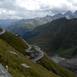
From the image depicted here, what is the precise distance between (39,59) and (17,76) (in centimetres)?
12740

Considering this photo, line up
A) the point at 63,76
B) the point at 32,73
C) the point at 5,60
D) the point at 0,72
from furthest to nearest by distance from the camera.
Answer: the point at 63,76 < the point at 32,73 < the point at 5,60 < the point at 0,72

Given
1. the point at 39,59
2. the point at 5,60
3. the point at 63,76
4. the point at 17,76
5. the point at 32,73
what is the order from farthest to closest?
the point at 63,76 < the point at 39,59 < the point at 32,73 < the point at 5,60 < the point at 17,76

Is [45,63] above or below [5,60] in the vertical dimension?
below

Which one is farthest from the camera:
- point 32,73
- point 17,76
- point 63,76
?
point 63,76

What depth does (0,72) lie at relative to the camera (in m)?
42.5

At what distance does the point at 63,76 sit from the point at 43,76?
374 feet

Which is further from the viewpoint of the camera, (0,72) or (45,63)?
(45,63)

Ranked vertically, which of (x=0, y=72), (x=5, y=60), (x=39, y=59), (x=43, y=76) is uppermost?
(x=0, y=72)

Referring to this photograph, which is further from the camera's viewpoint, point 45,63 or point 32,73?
point 45,63

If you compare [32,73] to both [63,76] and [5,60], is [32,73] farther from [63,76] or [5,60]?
[63,76]

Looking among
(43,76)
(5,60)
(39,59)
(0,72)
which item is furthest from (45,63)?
(0,72)

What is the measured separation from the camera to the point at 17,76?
5544 centimetres

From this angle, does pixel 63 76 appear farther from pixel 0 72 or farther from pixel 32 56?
pixel 0 72

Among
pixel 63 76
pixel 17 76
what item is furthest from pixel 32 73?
pixel 63 76
